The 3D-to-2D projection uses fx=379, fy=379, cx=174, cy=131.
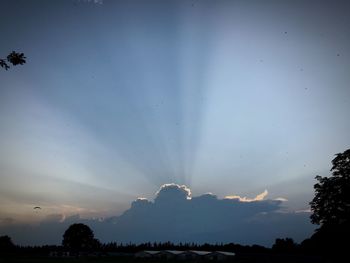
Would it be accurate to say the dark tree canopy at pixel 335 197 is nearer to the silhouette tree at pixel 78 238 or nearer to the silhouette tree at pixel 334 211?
the silhouette tree at pixel 334 211

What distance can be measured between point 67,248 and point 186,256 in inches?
2307

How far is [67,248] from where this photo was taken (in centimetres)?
18488

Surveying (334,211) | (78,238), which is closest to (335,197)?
(334,211)

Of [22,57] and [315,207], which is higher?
[315,207]

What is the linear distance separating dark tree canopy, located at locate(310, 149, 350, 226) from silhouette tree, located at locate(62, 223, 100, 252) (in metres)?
140

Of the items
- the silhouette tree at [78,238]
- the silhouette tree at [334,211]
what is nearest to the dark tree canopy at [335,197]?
the silhouette tree at [334,211]

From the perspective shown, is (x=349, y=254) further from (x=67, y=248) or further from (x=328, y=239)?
(x=67, y=248)

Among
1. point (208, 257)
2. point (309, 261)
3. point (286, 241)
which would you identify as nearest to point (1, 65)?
point (309, 261)

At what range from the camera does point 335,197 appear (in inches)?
2613

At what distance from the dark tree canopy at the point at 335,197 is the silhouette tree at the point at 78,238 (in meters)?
140

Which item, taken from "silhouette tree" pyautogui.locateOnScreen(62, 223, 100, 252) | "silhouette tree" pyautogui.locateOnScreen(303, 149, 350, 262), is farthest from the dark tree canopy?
"silhouette tree" pyautogui.locateOnScreen(62, 223, 100, 252)

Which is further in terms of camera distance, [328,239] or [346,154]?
[346,154]

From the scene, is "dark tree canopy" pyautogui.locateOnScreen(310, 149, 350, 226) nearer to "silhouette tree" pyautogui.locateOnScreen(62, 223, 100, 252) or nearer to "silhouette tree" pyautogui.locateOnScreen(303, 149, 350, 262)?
"silhouette tree" pyautogui.locateOnScreen(303, 149, 350, 262)

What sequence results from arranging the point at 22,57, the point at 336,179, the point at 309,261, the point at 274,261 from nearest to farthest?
the point at 22,57 < the point at 336,179 < the point at 309,261 < the point at 274,261
